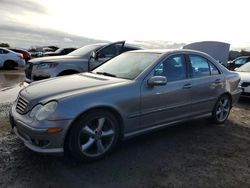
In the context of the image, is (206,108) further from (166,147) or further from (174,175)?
(174,175)

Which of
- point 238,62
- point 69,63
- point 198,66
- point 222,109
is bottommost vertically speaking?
point 238,62

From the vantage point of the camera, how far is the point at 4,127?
5.25 m

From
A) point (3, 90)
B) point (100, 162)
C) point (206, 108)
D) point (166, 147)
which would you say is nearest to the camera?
point (100, 162)

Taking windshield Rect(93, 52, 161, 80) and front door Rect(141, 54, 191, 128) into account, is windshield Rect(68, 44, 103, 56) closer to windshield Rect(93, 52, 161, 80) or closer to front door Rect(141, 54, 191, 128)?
windshield Rect(93, 52, 161, 80)

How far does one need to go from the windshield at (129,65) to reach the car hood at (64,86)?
0.24 m

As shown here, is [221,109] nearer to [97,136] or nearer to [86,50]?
[97,136]

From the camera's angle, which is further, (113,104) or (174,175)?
(113,104)

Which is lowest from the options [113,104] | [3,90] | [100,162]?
[3,90]

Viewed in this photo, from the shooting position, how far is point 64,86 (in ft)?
13.9

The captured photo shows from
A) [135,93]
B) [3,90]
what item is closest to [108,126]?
[135,93]

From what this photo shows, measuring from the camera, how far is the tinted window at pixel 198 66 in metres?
5.27

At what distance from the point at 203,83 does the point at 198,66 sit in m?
0.33

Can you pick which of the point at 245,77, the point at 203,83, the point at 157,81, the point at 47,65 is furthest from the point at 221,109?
the point at 47,65

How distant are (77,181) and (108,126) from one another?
91 cm
